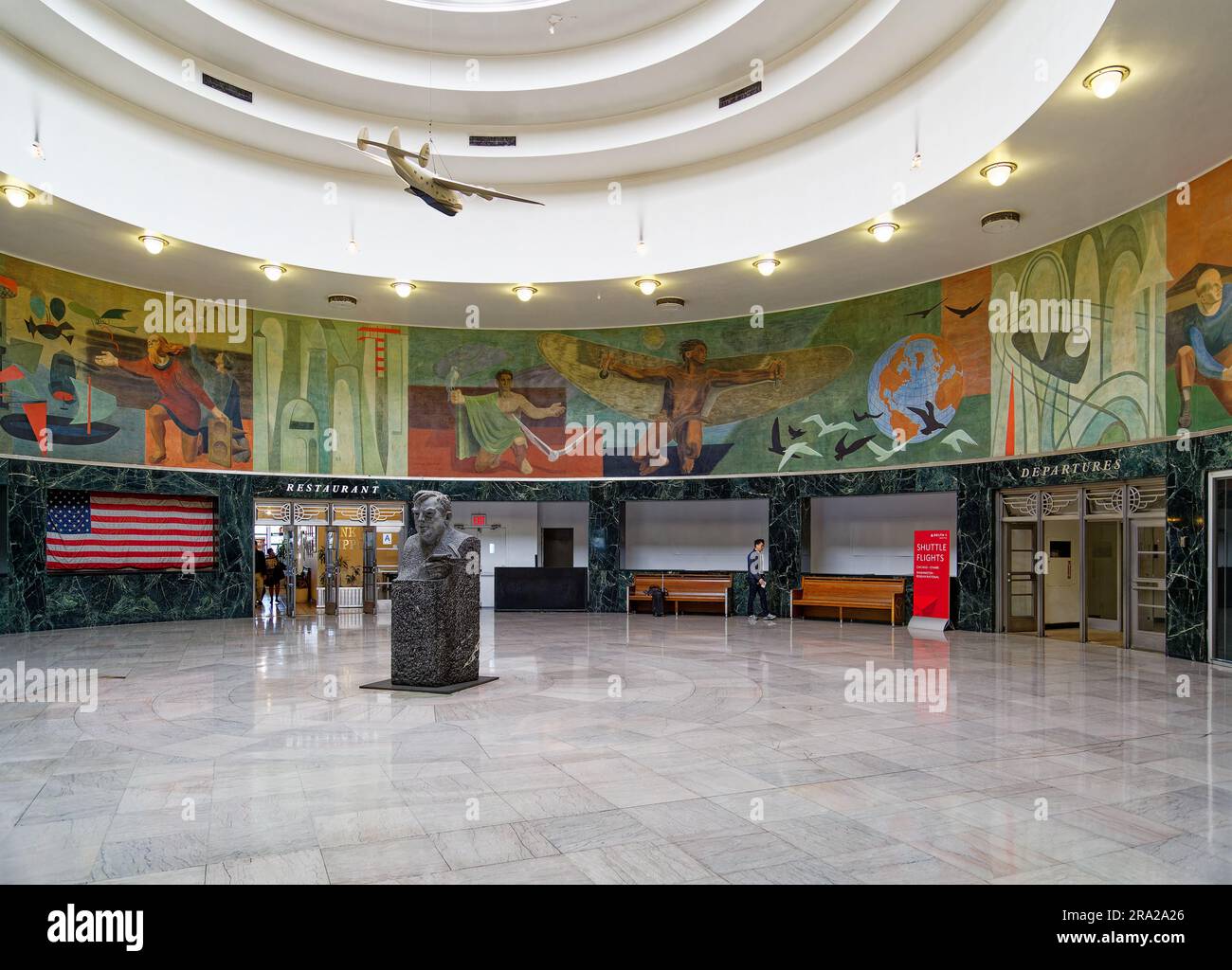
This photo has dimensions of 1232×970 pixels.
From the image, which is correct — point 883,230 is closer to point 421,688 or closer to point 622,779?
point 421,688

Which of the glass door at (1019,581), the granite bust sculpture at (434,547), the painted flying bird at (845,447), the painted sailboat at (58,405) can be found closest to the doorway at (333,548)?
the painted sailboat at (58,405)

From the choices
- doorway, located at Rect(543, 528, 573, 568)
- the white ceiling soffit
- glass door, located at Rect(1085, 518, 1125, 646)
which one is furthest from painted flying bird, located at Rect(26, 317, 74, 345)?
glass door, located at Rect(1085, 518, 1125, 646)

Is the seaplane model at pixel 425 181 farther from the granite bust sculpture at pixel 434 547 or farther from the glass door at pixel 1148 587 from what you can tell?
the glass door at pixel 1148 587

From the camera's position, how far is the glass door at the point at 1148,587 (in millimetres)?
14172

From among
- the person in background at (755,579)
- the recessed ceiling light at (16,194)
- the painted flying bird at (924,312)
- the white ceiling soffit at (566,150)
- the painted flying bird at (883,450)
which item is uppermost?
the white ceiling soffit at (566,150)

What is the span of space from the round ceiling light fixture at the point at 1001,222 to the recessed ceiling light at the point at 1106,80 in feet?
13.0

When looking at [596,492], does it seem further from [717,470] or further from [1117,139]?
[1117,139]

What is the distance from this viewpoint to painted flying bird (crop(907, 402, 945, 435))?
18.2 metres

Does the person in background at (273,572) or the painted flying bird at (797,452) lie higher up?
the painted flying bird at (797,452)

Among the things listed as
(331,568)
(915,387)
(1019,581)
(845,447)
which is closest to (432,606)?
(331,568)

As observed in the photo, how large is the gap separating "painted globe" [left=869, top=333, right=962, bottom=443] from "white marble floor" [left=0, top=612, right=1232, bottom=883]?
7349mm

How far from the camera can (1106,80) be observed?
33.6 feet

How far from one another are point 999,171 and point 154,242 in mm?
14838
